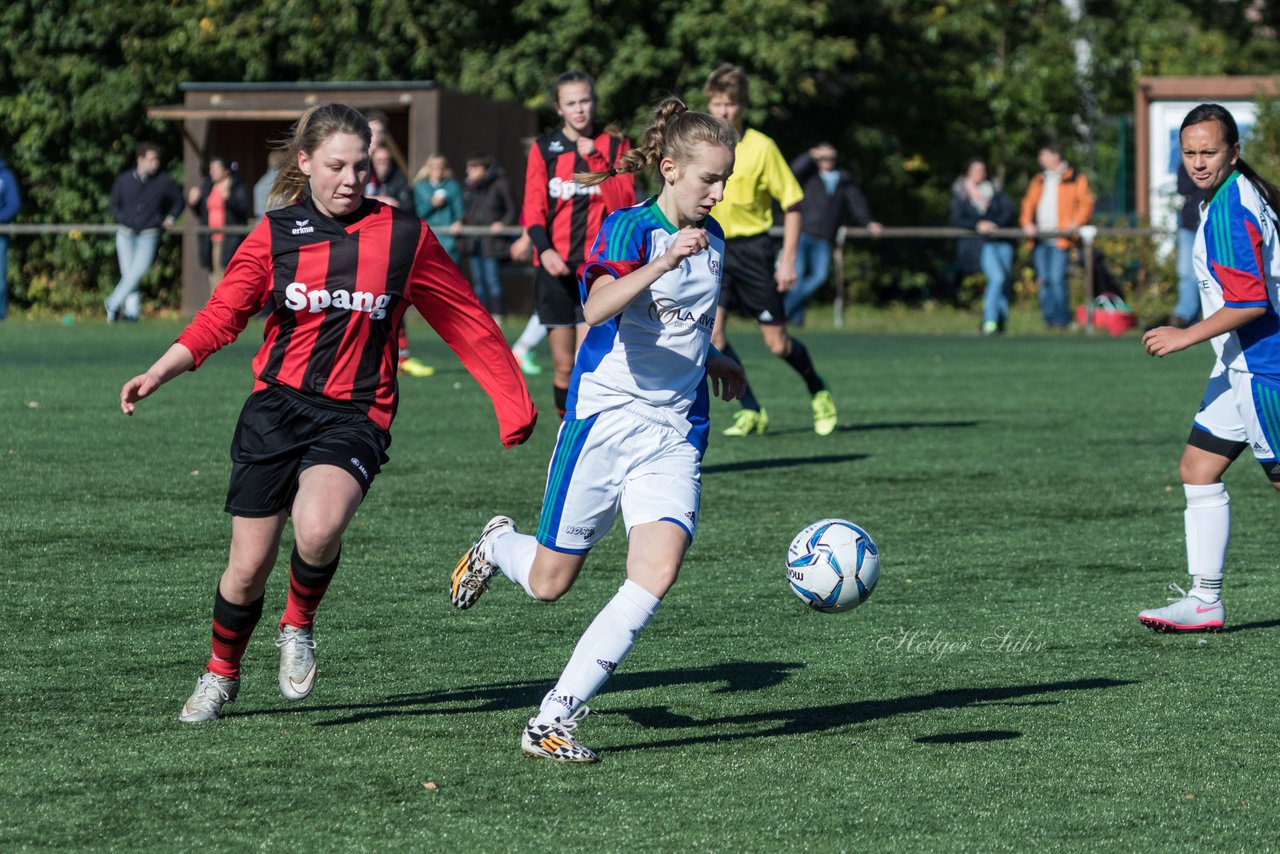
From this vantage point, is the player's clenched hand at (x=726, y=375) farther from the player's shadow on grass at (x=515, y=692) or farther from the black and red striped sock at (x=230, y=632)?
the black and red striped sock at (x=230, y=632)

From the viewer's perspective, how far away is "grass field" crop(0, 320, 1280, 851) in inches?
173

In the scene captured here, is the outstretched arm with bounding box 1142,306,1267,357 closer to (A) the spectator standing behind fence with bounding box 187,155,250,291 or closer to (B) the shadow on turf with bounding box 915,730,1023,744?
(B) the shadow on turf with bounding box 915,730,1023,744

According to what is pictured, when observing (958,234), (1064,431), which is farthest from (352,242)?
(958,234)

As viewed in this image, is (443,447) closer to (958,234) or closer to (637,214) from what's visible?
(637,214)

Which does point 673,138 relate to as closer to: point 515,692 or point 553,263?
point 515,692

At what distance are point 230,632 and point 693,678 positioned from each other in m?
1.41

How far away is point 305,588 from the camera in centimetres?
532

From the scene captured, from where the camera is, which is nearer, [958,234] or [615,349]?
[615,349]

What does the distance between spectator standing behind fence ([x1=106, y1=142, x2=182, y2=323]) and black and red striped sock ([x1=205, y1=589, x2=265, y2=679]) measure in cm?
1770

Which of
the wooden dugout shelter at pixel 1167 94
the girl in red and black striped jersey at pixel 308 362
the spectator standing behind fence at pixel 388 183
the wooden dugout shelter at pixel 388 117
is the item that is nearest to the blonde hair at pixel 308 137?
the girl in red and black striped jersey at pixel 308 362

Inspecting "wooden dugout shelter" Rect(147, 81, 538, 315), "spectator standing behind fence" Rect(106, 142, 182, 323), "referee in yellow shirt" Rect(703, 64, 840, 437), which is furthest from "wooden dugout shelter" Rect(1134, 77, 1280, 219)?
"referee in yellow shirt" Rect(703, 64, 840, 437)

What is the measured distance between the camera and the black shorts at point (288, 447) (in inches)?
202

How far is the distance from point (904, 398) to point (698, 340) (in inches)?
396

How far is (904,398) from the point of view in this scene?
15008mm
